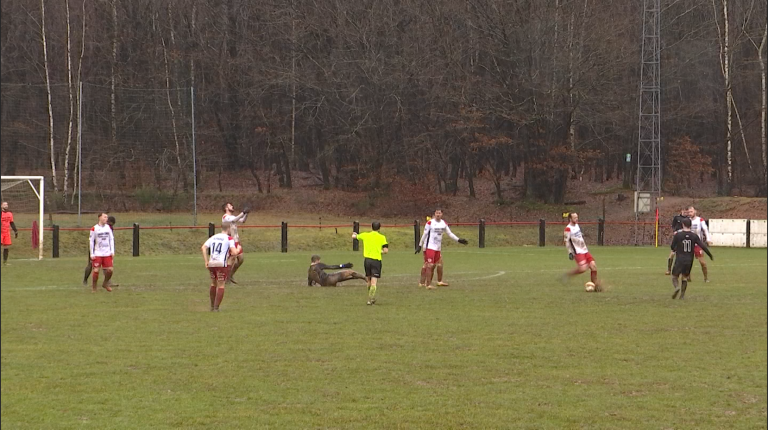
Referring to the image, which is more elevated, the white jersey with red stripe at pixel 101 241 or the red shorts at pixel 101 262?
the white jersey with red stripe at pixel 101 241

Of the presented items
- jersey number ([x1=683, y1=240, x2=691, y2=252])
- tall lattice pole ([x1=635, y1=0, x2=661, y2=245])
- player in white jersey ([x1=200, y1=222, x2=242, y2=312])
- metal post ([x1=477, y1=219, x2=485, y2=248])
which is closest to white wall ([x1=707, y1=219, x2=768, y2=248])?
tall lattice pole ([x1=635, y1=0, x2=661, y2=245])

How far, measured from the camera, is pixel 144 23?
206 feet

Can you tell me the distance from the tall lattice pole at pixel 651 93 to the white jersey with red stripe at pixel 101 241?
31.0m

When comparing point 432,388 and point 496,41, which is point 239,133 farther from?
point 432,388

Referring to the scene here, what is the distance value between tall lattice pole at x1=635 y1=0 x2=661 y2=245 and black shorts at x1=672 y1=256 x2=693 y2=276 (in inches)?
1055

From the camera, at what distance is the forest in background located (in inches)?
2338

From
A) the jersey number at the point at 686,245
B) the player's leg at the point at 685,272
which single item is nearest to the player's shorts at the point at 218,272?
the jersey number at the point at 686,245

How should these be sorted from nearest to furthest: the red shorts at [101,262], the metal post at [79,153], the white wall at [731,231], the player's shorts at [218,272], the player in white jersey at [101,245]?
the player's shorts at [218,272], the player in white jersey at [101,245], the red shorts at [101,262], the metal post at [79,153], the white wall at [731,231]

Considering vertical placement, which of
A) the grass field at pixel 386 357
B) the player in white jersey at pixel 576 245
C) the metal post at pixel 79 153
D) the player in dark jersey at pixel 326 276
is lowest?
the grass field at pixel 386 357

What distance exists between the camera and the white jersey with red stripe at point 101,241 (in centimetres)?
2311

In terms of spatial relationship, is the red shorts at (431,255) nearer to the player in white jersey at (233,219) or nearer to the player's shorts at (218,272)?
the player in white jersey at (233,219)

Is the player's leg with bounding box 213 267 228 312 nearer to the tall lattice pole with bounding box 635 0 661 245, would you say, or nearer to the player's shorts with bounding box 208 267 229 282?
the player's shorts with bounding box 208 267 229 282

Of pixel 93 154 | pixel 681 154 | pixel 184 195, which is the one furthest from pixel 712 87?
pixel 93 154

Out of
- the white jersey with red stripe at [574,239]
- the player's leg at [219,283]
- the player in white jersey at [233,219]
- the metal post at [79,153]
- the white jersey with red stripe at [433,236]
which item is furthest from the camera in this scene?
the metal post at [79,153]
